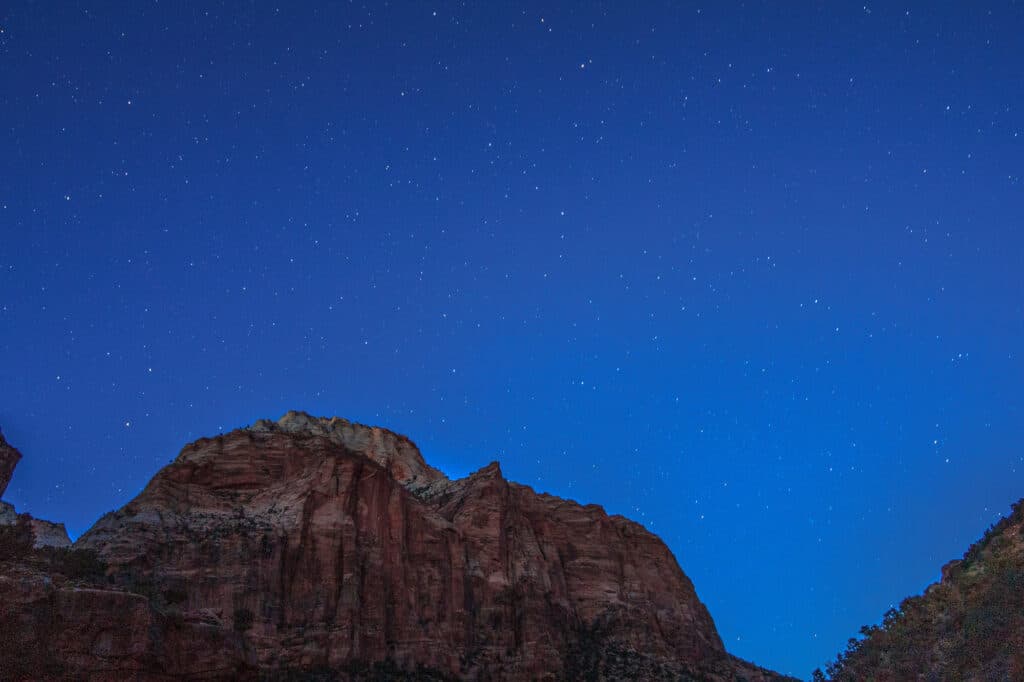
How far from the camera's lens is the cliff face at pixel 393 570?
200ft

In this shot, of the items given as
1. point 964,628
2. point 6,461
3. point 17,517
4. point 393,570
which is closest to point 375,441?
point 393,570

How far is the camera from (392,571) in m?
70.6

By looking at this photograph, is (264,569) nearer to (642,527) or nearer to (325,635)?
(325,635)

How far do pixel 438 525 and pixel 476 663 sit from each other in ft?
46.7

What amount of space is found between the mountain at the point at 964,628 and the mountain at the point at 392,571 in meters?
37.4

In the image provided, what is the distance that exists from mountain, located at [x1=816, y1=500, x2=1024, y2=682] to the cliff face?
145 feet

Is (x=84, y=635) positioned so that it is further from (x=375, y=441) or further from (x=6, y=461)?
(x=375, y=441)

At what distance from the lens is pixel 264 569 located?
63.1 metres

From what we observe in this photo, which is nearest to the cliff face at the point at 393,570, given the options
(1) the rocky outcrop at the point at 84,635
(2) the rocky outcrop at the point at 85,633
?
(2) the rocky outcrop at the point at 85,633

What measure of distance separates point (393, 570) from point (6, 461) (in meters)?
54.6

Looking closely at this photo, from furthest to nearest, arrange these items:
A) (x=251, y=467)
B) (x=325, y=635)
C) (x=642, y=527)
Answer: (x=642, y=527)
(x=251, y=467)
(x=325, y=635)

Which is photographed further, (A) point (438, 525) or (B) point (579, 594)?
(B) point (579, 594)

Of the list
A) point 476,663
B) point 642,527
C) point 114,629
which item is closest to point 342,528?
point 476,663

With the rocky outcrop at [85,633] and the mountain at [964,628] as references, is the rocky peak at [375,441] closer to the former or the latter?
the mountain at [964,628]
